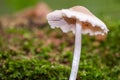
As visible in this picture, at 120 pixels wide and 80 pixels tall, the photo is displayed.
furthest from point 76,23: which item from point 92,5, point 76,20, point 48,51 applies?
point 92,5

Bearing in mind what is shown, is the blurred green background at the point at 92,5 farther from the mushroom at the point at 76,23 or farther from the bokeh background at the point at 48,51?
the mushroom at the point at 76,23

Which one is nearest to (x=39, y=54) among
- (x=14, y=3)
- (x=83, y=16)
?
(x=83, y=16)

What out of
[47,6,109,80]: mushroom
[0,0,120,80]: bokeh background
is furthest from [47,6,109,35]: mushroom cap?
[0,0,120,80]: bokeh background

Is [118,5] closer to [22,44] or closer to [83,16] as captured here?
[22,44]

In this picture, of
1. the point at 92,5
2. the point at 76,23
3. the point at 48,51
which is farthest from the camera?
the point at 92,5

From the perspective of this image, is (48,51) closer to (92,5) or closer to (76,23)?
(76,23)

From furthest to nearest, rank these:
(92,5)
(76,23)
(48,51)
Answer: (92,5) < (48,51) < (76,23)
